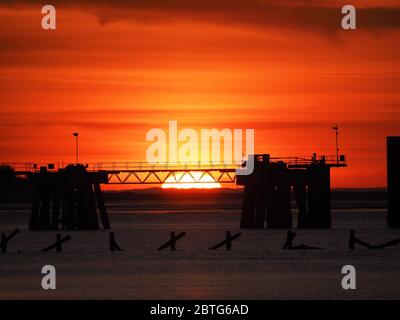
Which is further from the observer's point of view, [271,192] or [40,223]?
[40,223]

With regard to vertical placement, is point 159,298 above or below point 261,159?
below

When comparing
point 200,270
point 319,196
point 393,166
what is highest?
point 393,166

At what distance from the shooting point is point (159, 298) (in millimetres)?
54969

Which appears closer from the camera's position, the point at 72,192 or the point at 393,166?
the point at 393,166

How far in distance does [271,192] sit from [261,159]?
300 cm

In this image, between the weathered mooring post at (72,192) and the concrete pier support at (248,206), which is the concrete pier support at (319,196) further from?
the weathered mooring post at (72,192)

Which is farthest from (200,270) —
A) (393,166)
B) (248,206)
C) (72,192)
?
(72,192)

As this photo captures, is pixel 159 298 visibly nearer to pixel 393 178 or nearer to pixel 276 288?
pixel 276 288

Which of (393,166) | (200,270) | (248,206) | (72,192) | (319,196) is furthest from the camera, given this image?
(72,192)

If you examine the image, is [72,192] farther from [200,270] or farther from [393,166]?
[200,270]

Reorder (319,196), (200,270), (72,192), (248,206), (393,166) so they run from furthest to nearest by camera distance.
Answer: (72,192) < (248,206) < (319,196) < (393,166) < (200,270)

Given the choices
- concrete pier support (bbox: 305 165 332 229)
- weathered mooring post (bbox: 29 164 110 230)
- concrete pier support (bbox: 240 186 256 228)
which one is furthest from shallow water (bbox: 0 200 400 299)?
weathered mooring post (bbox: 29 164 110 230)

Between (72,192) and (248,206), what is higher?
(72,192)
